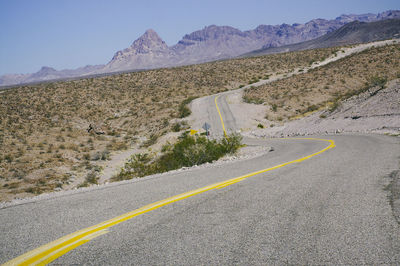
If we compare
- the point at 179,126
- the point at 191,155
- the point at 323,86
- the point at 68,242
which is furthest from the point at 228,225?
the point at 323,86

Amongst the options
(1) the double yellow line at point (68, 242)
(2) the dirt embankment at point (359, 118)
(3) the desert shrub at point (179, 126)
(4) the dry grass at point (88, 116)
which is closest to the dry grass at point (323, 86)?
(2) the dirt embankment at point (359, 118)

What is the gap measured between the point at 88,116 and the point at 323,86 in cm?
3970


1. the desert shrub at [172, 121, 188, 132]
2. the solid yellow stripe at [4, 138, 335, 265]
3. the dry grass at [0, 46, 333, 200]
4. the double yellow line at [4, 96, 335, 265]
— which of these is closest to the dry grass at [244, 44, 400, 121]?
the desert shrub at [172, 121, 188, 132]

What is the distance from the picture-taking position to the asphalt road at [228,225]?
338 centimetres

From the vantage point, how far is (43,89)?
56.1 meters

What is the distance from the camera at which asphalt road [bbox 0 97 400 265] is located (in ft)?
11.1

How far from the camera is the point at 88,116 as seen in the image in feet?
138

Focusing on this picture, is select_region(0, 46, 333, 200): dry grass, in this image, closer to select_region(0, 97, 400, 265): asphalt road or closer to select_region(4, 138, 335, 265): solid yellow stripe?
select_region(0, 97, 400, 265): asphalt road

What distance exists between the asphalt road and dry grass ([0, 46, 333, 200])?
12027mm

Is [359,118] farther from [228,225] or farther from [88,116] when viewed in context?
[88,116]

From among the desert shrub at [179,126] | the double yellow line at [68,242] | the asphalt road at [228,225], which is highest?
the double yellow line at [68,242]

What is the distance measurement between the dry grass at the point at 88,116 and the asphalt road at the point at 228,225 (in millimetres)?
12027

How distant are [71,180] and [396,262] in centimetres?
1852

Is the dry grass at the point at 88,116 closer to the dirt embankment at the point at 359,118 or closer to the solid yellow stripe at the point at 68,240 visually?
the solid yellow stripe at the point at 68,240
